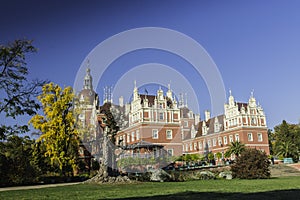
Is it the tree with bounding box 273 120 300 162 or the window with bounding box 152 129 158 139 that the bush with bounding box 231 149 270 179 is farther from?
the tree with bounding box 273 120 300 162

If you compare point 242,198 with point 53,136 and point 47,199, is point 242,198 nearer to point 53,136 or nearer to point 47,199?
point 47,199

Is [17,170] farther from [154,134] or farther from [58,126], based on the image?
[154,134]

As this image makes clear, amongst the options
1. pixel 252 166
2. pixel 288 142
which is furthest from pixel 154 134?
pixel 252 166

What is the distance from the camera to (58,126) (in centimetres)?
2708

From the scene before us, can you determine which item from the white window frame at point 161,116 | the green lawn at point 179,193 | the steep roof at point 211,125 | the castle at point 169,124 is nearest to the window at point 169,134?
the castle at point 169,124

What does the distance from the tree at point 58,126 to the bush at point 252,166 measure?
14.4m

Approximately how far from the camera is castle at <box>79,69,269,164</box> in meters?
46.2

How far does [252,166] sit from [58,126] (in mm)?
16670

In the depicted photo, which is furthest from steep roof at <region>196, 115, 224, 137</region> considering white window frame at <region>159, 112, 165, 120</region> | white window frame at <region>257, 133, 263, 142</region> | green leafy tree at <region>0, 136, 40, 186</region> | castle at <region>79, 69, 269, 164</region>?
green leafy tree at <region>0, 136, 40, 186</region>

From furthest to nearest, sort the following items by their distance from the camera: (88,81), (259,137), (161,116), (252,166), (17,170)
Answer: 1. (88,81)
2. (259,137)
3. (161,116)
4. (17,170)
5. (252,166)

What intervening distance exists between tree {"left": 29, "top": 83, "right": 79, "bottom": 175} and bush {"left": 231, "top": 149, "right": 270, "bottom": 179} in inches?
565

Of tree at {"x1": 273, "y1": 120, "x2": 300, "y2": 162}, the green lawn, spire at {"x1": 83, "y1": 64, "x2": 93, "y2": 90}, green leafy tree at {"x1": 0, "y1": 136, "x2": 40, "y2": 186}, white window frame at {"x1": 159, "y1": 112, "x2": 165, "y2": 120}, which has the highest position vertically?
spire at {"x1": 83, "y1": 64, "x2": 93, "y2": 90}

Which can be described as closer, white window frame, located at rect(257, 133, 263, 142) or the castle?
the castle

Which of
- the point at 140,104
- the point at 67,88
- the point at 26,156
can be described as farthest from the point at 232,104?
the point at 26,156
